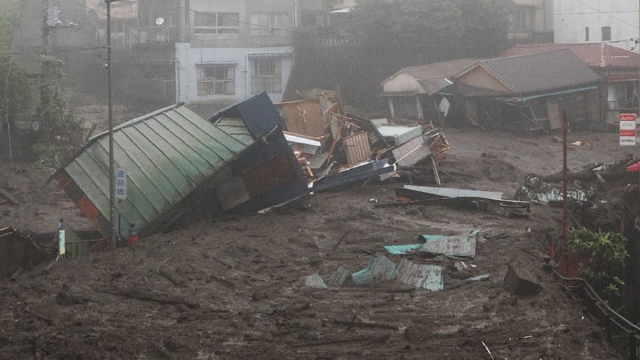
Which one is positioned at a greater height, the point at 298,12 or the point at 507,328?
the point at 298,12

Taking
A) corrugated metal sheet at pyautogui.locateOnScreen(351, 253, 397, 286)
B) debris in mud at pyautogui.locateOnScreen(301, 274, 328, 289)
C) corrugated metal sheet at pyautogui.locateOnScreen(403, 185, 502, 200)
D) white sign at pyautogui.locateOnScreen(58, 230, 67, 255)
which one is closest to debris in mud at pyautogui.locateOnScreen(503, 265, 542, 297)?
corrugated metal sheet at pyautogui.locateOnScreen(351, 253, 397, 286)

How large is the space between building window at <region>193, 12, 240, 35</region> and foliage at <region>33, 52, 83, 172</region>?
40.9 ft

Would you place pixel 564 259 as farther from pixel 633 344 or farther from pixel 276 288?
pixel 276 288

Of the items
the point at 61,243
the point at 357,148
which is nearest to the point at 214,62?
the point at 357,148

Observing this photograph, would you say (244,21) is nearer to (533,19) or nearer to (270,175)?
(533,19)

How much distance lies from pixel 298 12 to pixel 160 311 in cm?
3424

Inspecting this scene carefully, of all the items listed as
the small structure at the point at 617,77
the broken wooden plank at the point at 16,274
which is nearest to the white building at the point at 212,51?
the small structure at the point at 617,77

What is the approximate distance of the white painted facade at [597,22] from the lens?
45.3 metres

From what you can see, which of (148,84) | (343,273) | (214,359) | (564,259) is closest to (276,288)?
(343,273)

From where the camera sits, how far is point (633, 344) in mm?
12641

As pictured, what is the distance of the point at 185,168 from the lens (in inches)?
851

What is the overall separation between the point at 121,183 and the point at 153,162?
5.48 ft

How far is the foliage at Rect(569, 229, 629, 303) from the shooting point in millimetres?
18389

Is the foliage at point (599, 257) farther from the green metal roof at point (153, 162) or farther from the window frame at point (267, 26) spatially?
the window frame at point (267, 26)
